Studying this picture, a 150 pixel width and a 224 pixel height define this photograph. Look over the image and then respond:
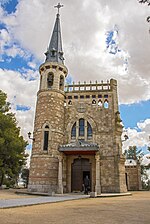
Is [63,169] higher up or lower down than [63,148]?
lower down

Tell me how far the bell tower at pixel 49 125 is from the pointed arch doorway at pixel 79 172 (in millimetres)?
2023

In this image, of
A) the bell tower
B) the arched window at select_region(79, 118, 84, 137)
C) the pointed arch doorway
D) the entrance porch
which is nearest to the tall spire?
the bell tower

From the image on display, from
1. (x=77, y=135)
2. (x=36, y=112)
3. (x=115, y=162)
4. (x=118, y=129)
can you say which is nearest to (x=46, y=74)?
(x=36, y=112)

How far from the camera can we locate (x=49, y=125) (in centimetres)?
1947

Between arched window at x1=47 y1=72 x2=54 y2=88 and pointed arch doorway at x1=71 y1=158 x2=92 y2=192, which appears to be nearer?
pointed arch doorway at x1=71 y1=158 x2=92 y2=192

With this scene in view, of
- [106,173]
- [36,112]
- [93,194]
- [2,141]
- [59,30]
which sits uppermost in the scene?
[59,30]

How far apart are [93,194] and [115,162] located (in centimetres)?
530

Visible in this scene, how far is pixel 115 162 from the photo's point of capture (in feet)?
62.5

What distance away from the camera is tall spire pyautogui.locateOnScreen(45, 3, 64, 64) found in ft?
74.4

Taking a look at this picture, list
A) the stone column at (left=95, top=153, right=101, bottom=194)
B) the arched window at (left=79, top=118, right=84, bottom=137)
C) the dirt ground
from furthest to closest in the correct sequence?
the arched window at (left=79, top=118, right=84, bottom=137) → the stone column at (left=95, top=153, right=101, bottom=194) → the dirt ground

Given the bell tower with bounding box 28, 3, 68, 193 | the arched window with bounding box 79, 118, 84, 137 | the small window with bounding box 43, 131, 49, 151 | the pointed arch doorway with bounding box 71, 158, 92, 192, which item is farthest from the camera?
the arched window with bounding box 79, 118, 84, 137

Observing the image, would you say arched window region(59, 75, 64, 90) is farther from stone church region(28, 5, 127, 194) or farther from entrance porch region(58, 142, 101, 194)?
entrance porch region(58, 142, 101, 194)

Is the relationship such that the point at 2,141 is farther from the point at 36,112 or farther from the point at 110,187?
the point at 110,187

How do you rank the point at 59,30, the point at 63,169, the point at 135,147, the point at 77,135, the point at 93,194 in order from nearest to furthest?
1. the point at 93,194
2. the point at 63,169
3. the point at 77,135
4. the point at 59,30
5. the point at 135,147
